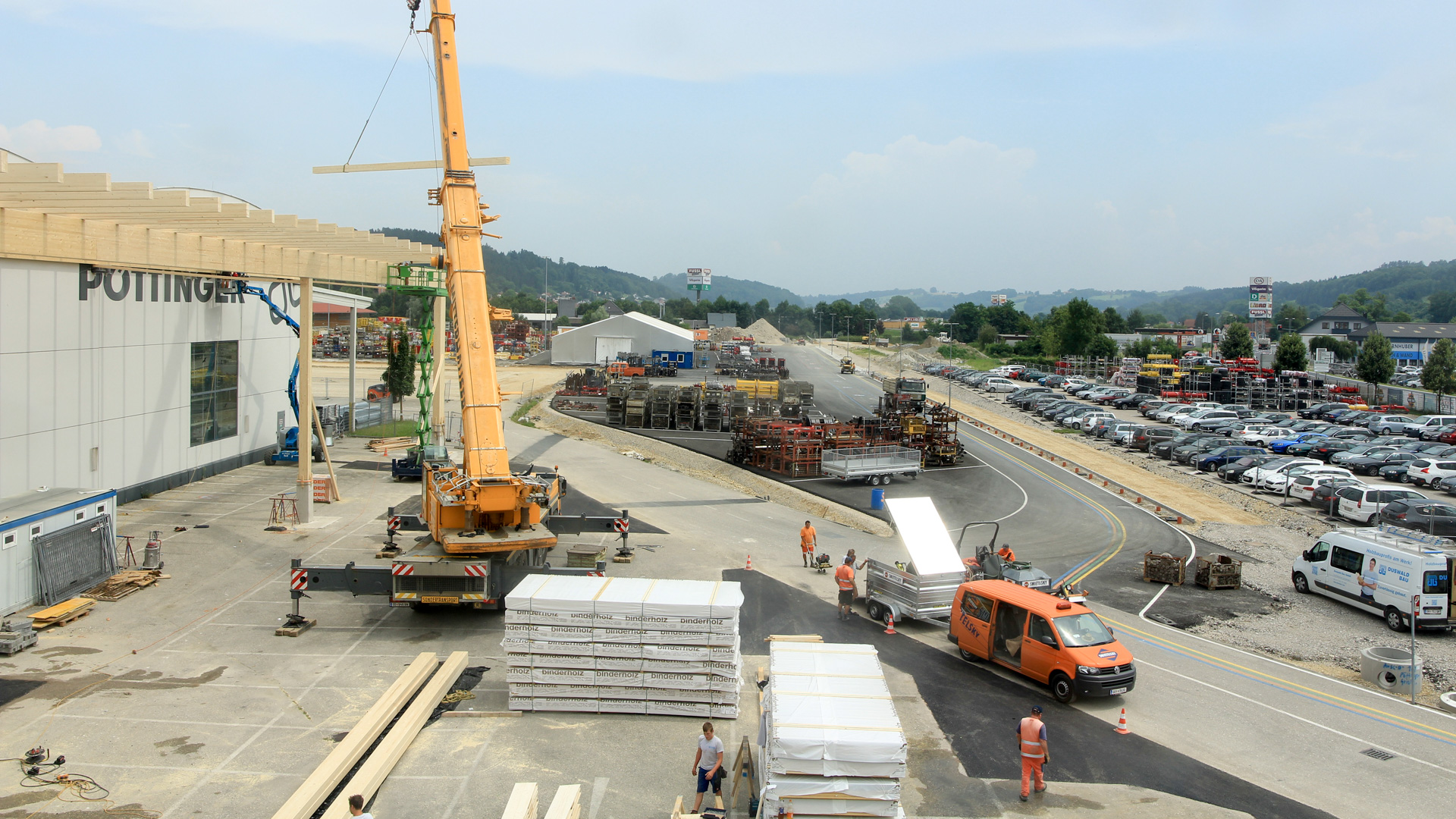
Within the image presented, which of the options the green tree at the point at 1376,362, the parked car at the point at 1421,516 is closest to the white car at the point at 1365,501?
the parked car at the point at 1421,516

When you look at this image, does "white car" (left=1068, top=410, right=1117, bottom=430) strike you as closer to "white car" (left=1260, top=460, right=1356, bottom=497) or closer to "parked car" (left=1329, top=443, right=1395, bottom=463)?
"parked car" (left=1329, top=443, right=1395, bottom=463)

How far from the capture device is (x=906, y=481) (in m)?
36.2

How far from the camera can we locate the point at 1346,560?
20906mm

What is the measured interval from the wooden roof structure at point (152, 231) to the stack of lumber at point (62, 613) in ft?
22.4

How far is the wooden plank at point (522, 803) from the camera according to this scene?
9.19 meters

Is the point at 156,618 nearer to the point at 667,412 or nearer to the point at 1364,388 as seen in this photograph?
the point at 667,412

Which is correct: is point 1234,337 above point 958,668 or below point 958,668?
above

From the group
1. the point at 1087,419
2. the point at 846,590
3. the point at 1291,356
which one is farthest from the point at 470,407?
the point at 1291,356

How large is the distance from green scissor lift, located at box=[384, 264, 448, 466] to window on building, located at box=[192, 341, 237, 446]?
618 centimetres

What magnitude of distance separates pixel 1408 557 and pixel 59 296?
3283 cm

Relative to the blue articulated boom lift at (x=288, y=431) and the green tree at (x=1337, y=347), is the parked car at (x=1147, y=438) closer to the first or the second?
the blue articulated boom lift at (x=288, y=431)

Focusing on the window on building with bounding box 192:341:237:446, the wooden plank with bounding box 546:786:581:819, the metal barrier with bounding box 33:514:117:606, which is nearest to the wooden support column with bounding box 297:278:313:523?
the metal barrier with bounding box 33:514:117:606

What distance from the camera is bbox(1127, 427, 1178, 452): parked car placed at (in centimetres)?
4666

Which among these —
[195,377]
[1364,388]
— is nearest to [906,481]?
[195,377]
